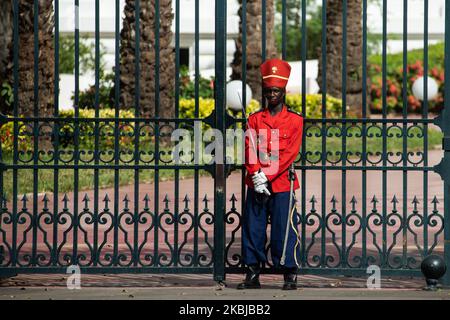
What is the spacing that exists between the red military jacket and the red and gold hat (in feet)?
0.82

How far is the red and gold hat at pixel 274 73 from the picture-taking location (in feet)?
28.9

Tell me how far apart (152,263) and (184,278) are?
0.48m

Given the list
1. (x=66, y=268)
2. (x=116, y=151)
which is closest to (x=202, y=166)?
(x=116, y=151)

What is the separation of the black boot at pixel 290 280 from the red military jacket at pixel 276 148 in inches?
25.3

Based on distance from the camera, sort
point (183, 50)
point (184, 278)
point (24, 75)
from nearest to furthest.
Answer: point (184, 278)
point (24, 75)
point (183, 50)

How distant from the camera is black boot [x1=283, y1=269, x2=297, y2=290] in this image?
8.83 meters

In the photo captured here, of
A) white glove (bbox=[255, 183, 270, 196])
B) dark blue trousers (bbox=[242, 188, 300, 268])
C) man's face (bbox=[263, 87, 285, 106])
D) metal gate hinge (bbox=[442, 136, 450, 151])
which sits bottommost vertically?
dark blue trousers (bbox=[242, 188, 300, 268])

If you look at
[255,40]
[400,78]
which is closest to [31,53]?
[255,40]

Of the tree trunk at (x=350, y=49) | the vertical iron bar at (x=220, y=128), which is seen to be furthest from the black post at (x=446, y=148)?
the tree trunk at (x=350, y=49)

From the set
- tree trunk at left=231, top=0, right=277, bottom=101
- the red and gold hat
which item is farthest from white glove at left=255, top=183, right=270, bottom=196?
tree trunk at left=231, top=0, right=277, bottom=101

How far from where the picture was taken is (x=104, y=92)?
26.4 metres

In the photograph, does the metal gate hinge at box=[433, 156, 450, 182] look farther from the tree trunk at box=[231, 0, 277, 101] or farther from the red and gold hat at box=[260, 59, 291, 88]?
the tree trunk at box=[231, 0, 277, 101]
